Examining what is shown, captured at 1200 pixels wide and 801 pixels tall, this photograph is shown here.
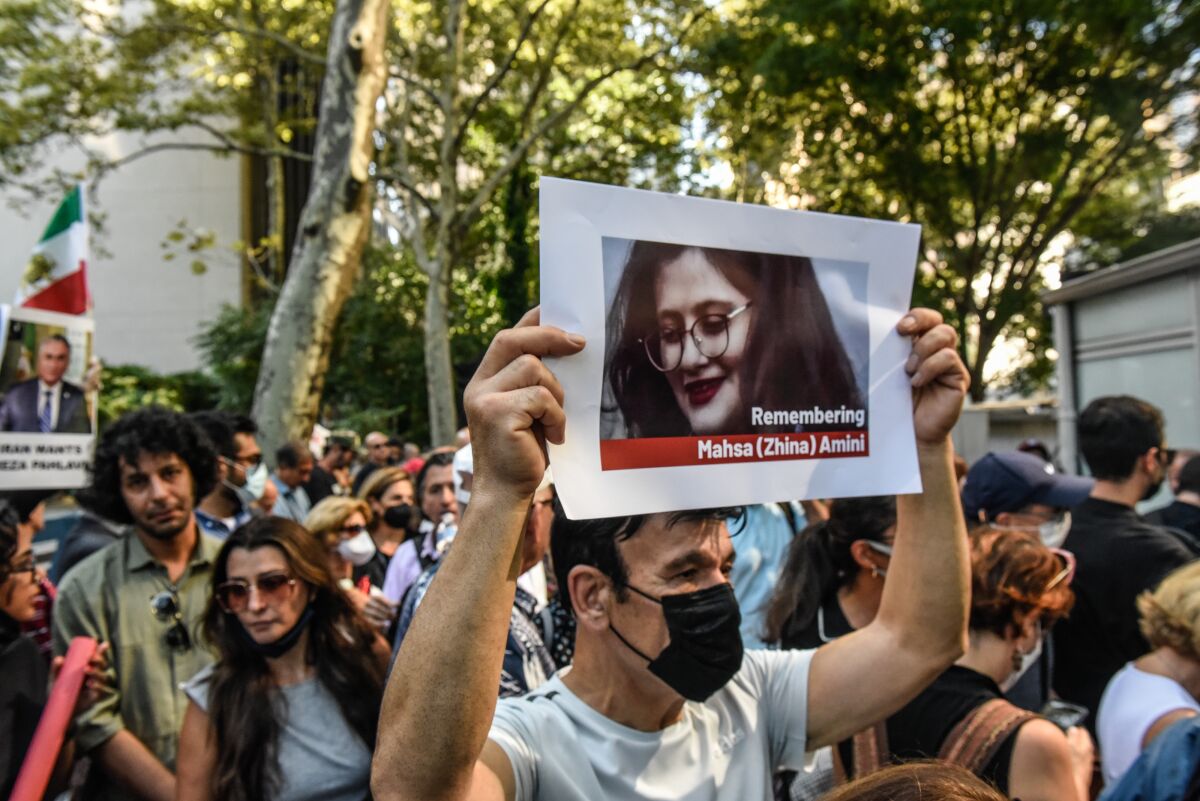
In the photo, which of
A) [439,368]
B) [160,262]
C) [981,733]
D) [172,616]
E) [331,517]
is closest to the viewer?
[981,733]

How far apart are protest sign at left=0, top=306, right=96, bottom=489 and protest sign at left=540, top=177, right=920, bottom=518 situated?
3.31m

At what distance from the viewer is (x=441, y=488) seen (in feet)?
16.6

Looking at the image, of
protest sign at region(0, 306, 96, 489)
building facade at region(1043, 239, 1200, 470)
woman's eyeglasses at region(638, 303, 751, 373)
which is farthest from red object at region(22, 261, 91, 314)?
building facade at region(1043, 239, 1200, 470)

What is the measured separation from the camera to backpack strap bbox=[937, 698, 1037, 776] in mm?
2072

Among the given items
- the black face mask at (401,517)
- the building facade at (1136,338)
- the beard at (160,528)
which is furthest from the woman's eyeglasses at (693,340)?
the building facade at (1136,338)

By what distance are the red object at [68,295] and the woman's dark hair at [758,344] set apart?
3.78 meters

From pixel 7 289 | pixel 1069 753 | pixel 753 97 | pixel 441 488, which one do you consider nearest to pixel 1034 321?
pixel 753 97

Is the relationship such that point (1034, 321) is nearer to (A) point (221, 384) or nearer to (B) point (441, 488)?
(A) point (221, 384)

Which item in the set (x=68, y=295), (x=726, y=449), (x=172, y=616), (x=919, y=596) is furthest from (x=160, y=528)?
(x=919, y=596)

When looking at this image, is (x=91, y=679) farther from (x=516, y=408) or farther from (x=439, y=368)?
(x=439, y=368)

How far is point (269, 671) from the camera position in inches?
107

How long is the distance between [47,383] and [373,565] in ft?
5.97

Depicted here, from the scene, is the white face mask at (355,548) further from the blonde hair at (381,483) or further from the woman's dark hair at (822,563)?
the woman's dark hair at (822,563)

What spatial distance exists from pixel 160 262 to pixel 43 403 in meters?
27.9
